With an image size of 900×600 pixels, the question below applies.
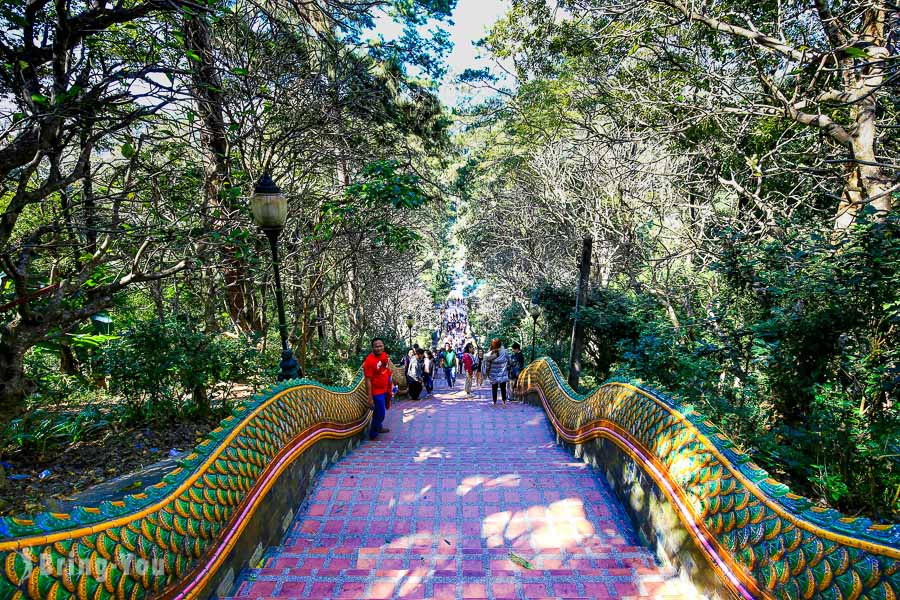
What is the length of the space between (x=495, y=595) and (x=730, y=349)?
14.5 ft

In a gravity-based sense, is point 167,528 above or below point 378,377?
below

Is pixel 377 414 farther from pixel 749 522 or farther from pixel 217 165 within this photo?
pixel 749 522

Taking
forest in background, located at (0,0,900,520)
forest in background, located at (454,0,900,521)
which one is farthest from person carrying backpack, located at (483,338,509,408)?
forest in background, located at (0,0,900,520)

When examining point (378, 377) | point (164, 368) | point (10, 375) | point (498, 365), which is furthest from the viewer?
point (498, 365)

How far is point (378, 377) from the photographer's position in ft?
21.8

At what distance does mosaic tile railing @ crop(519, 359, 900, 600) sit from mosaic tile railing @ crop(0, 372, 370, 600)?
2.97 m

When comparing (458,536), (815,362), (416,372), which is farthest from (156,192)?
(815,362)

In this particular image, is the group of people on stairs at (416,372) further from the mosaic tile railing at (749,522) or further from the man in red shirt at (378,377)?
the mosaic tile railing at (749,522)

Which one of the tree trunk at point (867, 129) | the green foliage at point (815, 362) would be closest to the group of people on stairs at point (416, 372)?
the green foliage at point (815, 362)

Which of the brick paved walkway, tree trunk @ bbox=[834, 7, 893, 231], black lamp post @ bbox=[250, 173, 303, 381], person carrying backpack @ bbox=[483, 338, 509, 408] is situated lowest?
the brick paved walkway

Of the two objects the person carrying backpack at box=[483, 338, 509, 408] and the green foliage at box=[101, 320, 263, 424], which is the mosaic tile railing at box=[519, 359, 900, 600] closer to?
the person carrying backpack at box=[483, 338, 509, 408]

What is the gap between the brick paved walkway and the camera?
2924 millimetres

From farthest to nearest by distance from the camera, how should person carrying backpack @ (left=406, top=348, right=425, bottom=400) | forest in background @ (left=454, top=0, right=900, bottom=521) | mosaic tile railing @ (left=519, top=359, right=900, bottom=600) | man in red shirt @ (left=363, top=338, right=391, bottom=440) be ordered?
person carrying backpack @ (left=406, top=348, right=425, bottom=400) → man in red shirt @ (left=363, top=338, right=391, bottom=440) → forest in background @ (left=454, top=0, right=900, bottom=521) → mosaic tile railing @ (left=519, top=359, right=900, bottom=600)

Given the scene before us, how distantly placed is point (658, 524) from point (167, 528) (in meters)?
3.20
